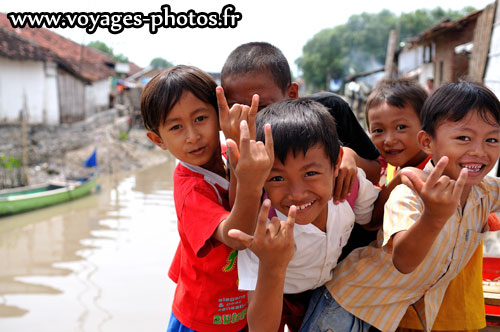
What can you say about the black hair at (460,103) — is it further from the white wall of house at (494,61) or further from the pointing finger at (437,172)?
the white wall of house at (494,61)

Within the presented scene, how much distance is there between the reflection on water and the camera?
7.33m

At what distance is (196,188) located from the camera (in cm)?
159

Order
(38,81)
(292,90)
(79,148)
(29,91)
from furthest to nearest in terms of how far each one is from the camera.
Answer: (79,148), (38,81), (29,91), (292,90)

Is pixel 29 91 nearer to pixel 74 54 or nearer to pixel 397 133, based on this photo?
pixel 74 54

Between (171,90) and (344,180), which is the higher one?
(171,90)

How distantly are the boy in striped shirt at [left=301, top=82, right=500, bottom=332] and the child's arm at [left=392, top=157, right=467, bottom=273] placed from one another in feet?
0.10

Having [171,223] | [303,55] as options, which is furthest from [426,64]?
[303,55]

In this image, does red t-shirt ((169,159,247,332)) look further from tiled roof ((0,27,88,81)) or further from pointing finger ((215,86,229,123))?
tiled roof ((0,27,88,81))

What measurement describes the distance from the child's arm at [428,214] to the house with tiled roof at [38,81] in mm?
16481

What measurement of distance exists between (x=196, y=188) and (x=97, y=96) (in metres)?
23.3

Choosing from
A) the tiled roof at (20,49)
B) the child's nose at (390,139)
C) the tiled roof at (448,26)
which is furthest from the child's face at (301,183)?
the tiled roof at (20,49)

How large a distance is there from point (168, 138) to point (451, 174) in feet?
3.49

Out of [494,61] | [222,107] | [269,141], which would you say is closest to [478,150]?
[269,141]

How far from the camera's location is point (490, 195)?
1.71 meters
